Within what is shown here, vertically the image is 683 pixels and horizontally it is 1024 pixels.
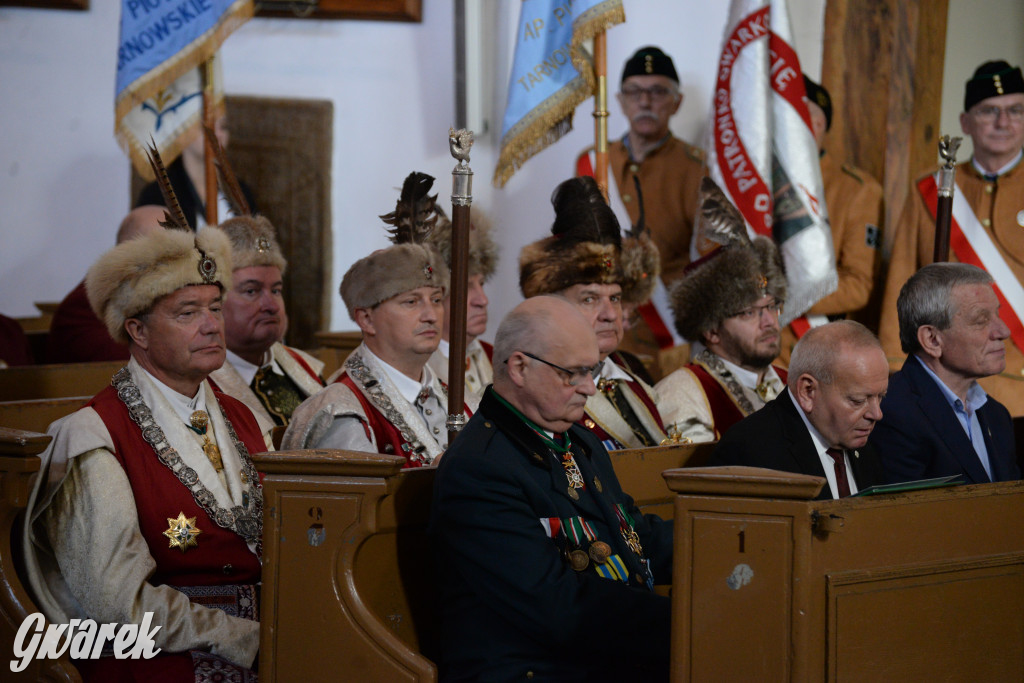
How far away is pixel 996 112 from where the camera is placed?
5039 millimetres

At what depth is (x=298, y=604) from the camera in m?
2.26

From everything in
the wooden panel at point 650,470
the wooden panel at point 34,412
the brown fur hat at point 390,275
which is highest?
the brown fur hat at point 390,275

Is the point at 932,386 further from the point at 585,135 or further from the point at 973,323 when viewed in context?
the point at 585,135

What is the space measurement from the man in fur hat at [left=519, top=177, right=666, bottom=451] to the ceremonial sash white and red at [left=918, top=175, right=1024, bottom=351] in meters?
2.07

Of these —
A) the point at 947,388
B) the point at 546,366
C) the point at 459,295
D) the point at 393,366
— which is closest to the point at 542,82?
the point at 393,366

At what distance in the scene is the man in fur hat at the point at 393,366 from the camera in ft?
9.97

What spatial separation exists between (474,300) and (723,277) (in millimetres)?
869

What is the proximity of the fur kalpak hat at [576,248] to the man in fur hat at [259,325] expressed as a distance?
2.86ft

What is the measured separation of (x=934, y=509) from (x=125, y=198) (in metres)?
5.70

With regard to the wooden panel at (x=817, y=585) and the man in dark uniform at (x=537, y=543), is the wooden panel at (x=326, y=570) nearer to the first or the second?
the man in dark uniform at (x=537, y=543)

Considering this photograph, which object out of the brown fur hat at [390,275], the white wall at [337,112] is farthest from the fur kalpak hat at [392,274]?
the white wall at [337,112]

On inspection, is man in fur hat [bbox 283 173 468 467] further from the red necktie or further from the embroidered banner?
the embroidered banner

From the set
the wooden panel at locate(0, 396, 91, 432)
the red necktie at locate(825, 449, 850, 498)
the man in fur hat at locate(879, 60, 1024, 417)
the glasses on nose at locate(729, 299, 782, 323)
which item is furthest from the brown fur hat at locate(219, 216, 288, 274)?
the man in fur hat at locate(879, 60, 1024, 417)

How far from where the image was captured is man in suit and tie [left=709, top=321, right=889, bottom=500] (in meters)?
2.80
